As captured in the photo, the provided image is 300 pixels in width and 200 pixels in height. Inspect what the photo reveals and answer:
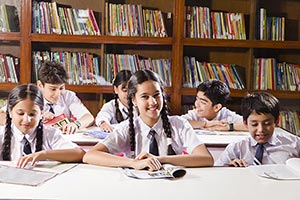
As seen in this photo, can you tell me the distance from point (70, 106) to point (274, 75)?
1746 millimetres

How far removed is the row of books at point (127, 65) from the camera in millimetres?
3977

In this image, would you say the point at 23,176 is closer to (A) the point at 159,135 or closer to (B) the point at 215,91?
(A) the point at 159,135

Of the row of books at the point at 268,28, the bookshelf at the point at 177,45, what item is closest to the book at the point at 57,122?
the bookshelf at the point at 177,45

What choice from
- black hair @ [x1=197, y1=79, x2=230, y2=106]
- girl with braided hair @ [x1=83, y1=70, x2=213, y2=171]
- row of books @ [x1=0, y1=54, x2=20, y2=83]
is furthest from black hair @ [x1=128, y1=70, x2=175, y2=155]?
row of books @ [x1=0, y1=54, x2=20, y2=83]

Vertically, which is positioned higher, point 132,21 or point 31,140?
point 132,21

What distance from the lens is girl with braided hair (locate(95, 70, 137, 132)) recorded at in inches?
138

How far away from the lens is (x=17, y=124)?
2.31 metres

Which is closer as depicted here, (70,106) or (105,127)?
(105,127)

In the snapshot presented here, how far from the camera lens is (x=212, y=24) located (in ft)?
13.0

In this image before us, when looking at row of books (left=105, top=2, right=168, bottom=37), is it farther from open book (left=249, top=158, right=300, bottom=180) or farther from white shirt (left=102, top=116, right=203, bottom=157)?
open book (left=249, top=158, right=300, bottom=180)

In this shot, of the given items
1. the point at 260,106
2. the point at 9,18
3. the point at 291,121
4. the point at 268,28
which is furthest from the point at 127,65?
the point at 260,106

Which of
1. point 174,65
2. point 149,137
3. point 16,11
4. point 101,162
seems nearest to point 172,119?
point 149,137

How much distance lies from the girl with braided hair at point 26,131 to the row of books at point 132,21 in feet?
5.46

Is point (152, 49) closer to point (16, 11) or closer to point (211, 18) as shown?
point (211, 18)
